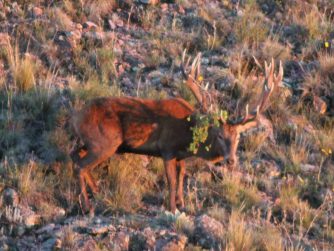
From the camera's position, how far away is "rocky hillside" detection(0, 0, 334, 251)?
30.3 ft

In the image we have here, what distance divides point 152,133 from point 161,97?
2.15 m

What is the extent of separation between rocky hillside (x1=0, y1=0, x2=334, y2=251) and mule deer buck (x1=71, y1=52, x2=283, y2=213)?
1.04 ft

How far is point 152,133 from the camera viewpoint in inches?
400

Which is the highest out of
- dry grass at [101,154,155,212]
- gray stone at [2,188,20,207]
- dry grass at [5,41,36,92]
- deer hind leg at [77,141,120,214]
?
dry grass at [5,41,36,92]

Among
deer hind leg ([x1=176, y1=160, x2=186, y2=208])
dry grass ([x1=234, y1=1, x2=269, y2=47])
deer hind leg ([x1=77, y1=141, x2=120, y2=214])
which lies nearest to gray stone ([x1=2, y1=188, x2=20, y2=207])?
deer hind leg ([x1=77, y1=141, x2=120, y2=214])

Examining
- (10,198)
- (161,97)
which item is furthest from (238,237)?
(161,97)

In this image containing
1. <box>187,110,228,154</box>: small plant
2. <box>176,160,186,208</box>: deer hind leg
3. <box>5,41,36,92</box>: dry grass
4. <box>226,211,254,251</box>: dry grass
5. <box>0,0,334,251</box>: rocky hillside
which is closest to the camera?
<box>226,211,254,251</box>: dry grass

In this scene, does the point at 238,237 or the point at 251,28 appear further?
the point at 251,28

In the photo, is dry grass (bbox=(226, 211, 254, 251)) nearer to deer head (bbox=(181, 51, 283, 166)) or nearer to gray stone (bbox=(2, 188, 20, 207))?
deer head (bbox=(181, 51, 283, 166))

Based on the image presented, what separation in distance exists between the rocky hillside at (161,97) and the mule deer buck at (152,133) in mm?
316

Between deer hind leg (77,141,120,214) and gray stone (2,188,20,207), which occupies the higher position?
deer hind leg (77,141,120,214)

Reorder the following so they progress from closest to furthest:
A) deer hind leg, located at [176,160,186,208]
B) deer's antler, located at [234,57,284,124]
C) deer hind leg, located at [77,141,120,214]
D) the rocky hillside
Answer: the rocky hillside
deer hind leg, located at [77,141,120,214]
deer's antler, located at [234,57,284,124]
deer hind leg, located at [176,160,186,208]

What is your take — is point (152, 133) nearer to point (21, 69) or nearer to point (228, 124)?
point (228, 124)

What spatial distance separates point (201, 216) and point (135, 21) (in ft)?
19.8
